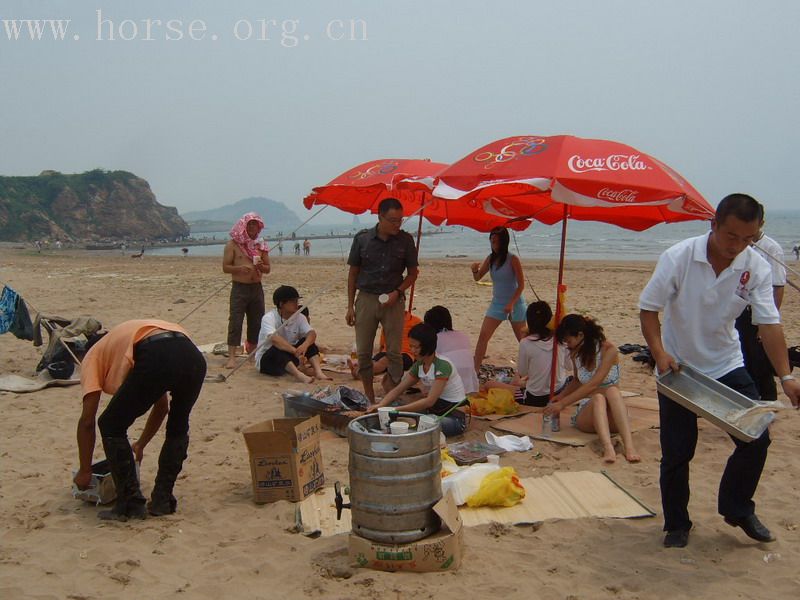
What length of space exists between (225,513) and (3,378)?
4.28 meters

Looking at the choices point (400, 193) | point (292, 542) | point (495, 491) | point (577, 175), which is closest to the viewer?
point (292, 542)

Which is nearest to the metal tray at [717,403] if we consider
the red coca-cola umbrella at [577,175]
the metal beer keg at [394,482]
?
the metal beer keg at [394,482]

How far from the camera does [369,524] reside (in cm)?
331

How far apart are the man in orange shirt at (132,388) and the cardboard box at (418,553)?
130 cm

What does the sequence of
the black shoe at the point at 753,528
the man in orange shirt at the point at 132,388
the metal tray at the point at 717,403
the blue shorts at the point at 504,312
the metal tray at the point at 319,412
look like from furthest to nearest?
the blue shorts at the point at 504,312, the metal tray at the point at 319,412, the man in orange shirt at the point at 132,388, the black shoe at the point at 753,528, the metal tray at the point at 717,403

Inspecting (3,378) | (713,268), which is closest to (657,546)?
(713,268)

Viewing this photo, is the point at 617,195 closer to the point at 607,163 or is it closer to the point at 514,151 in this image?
the point at 607,163

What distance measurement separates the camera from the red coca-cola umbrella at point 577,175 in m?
4.79

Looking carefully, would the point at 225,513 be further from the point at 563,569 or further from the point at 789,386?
the point at 789,386

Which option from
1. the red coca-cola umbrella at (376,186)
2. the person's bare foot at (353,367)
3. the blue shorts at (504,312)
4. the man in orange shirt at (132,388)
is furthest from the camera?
the person's bare foot at (353,367)

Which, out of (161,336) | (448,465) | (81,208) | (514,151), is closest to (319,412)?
(448,465)

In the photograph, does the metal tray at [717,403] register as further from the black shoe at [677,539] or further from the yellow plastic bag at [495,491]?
the yellow plastic bag at [495,491]

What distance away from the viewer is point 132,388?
12.1 ft

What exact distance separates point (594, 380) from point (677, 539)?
6.09ft
